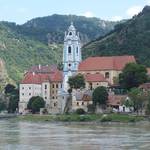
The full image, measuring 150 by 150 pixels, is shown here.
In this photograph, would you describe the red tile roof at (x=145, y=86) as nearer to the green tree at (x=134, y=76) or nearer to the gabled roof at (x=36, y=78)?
the green tree at (x=134, y=76)

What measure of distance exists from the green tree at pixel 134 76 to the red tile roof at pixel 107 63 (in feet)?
44.8

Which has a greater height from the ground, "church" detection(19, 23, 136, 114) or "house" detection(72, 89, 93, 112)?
"church" detection(19, 23, 136, 114)

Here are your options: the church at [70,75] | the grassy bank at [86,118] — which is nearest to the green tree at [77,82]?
the church at [70,75]

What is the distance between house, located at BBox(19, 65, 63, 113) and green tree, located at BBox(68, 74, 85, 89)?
960cm

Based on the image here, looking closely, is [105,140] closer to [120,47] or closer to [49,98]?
[49,98]

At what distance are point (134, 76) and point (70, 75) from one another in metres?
18.5

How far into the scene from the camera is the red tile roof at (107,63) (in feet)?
456

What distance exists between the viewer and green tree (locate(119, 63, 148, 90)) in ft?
403

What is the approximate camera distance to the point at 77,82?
131 meters

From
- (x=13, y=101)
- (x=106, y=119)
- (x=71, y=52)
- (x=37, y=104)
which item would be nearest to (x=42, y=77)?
(x=13, y=101)

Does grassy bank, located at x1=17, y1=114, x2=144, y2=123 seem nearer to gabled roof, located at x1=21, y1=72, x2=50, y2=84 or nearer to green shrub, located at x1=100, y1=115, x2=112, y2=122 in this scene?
green shrub, located at x1=100, y1=115, x2=112, y2=122

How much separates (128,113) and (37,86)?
1557 inches

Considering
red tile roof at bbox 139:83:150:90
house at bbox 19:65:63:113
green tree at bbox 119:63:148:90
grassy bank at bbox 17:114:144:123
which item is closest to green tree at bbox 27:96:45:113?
house at bbox 19:65:63:113

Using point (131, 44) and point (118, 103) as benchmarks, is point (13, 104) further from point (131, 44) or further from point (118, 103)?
point (131, 44)
